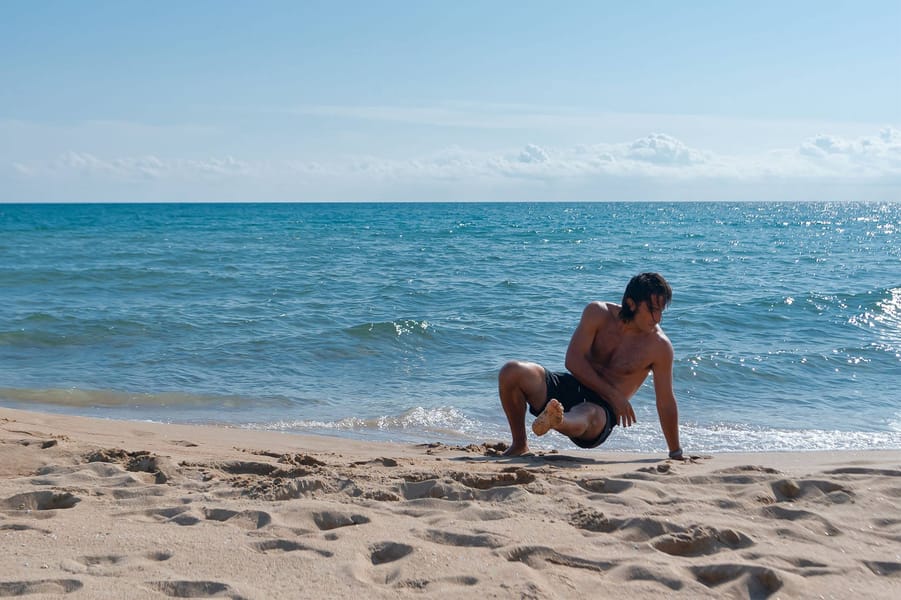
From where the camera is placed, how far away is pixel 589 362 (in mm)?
5234

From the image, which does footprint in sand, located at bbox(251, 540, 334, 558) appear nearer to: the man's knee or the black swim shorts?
the man's knee

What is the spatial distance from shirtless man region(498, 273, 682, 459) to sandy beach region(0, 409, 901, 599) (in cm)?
38

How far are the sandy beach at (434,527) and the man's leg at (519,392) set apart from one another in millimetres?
378

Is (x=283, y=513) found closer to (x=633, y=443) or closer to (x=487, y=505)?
(x=487, y=505)

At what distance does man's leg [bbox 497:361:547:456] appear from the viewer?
5094 millimetres

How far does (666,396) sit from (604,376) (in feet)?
1.33

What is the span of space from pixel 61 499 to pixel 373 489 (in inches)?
56.3

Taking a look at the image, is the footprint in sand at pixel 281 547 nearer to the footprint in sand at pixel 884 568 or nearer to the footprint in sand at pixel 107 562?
the footprint in sand at pixel 107 562

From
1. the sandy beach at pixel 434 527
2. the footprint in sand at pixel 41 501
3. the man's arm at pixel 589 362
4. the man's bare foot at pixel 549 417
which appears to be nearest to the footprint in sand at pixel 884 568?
the sandy beach at pixel 434 527

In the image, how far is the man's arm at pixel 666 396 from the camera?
5.05m

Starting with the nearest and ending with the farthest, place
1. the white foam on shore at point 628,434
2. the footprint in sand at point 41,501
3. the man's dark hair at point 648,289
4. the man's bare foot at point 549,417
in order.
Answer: the footprint in sand at point 41,501, the man's bare foot at point 549,417, the man's dark hair at point 648,289, the white foam on shore at point 628,434

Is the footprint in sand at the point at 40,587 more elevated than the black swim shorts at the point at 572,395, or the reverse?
the black swim shorts at the point at 572,395

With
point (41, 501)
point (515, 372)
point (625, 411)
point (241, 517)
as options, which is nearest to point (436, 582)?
point (241, 517)

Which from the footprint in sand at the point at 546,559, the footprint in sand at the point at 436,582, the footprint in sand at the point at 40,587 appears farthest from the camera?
the footprint in sand at the point at 546,559
